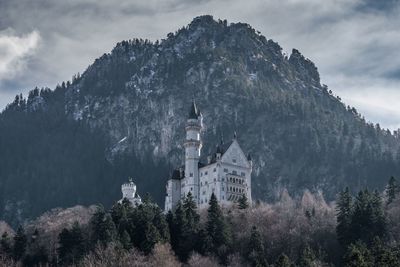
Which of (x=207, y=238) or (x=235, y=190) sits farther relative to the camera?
(x=235, y=190)

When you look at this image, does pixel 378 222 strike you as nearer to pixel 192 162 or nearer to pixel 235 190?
pixel 235 190

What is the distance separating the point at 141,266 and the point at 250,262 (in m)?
13.8

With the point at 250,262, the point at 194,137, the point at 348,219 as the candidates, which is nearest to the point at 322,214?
the point at 348,219

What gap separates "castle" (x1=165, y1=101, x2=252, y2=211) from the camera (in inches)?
6097

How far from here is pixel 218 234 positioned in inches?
4144

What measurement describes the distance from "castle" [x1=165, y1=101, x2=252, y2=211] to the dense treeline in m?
40.2

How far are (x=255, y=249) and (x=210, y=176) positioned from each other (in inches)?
2230

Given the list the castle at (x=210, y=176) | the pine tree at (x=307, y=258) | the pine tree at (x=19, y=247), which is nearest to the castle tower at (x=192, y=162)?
the castle at (x=210, y=176)

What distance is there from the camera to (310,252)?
307ft

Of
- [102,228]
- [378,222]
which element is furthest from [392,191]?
[102,228]

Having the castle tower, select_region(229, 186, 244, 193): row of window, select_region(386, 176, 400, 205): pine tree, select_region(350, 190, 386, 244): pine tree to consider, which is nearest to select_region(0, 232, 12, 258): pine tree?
select_region(350, 190, 386, 244): pine tree

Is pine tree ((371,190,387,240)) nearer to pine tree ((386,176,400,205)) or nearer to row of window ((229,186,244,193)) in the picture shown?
pine tree ((386,176,400,205))

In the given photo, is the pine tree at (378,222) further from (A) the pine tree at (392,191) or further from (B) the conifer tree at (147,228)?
(B) the conifer tree at (147,228)

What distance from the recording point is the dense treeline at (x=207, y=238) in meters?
98.4
